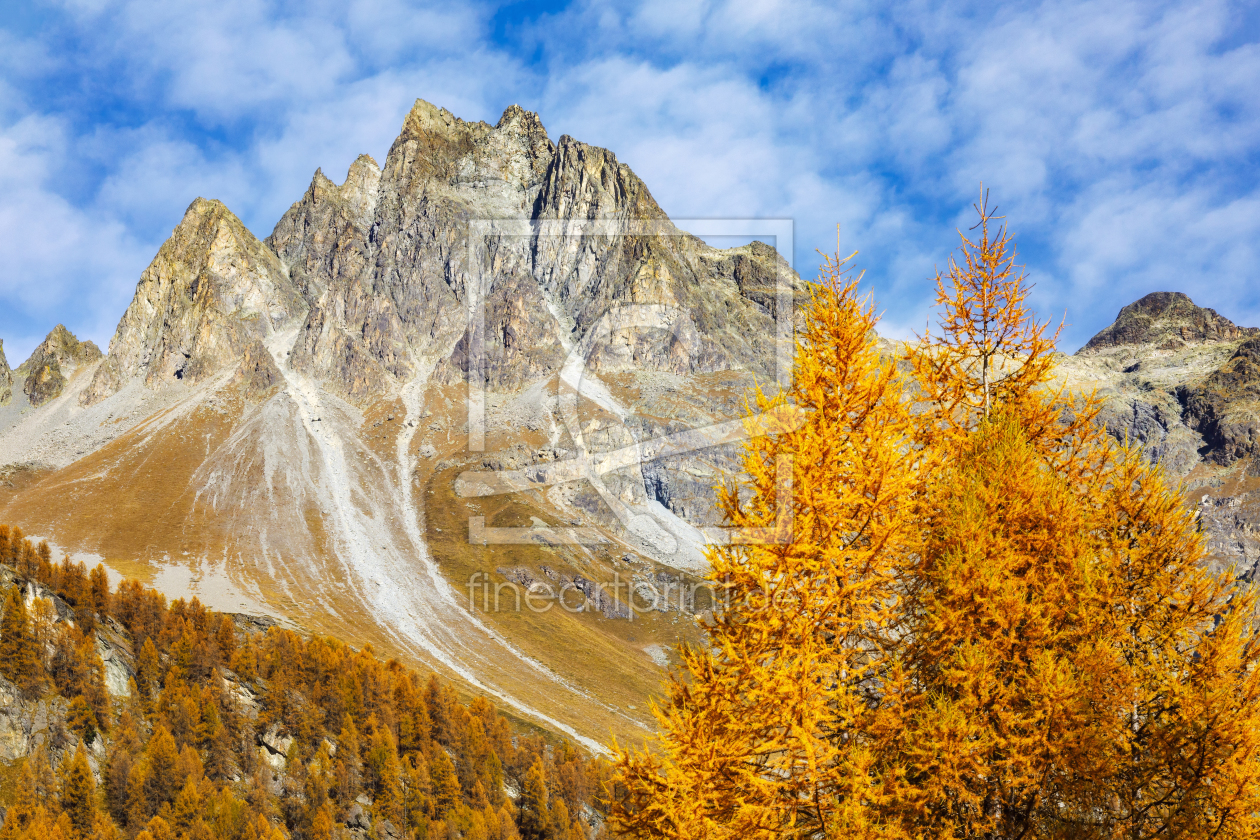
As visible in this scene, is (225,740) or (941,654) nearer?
(941,654)

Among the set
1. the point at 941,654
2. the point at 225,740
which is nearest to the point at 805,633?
the point at 941,654

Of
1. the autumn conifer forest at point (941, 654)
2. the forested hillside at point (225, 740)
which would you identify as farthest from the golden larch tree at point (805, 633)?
the forested hillside at point (225, 740)

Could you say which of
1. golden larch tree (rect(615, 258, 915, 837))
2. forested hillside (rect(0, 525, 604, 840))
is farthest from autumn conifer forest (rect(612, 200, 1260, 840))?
forested hillside (rect(0, 525, 604, 840))

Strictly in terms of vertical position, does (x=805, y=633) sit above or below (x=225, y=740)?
above

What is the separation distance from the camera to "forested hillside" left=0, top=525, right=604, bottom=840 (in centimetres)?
5641

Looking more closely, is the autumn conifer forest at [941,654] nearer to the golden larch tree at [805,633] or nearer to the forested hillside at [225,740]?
the golden larch tree at [805,633]

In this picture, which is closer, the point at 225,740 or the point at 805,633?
the point at 805,633

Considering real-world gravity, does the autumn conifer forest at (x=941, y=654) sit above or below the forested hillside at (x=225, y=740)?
above

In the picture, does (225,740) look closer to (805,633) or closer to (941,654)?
(805,633)

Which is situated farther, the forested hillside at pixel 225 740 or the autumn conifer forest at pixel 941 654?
the forested hillside at pixel 225 740

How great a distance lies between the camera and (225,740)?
221 feet

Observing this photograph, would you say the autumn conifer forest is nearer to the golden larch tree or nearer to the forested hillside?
the golden larch tree

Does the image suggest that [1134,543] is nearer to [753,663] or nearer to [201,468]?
[753,663]

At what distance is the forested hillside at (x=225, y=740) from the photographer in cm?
5641
